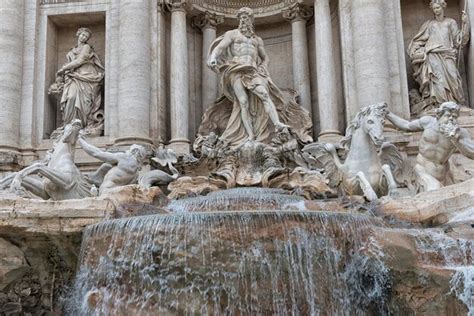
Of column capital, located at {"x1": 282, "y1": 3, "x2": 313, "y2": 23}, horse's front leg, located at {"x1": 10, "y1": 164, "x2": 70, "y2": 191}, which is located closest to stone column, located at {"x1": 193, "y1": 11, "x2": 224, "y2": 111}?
column capital, located at {"x1": 282, "y1": 3, "x2": 313, "y2": 23}

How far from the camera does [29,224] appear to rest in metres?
7.30

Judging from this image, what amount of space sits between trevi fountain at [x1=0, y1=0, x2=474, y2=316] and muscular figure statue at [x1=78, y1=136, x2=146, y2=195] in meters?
0.04

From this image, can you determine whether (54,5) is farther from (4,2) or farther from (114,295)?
(114,295)

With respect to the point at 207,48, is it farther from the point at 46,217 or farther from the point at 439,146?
the point at 46,217

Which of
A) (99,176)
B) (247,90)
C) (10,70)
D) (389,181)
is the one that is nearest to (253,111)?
(247,90)

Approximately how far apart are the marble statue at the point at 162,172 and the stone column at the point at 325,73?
3272mm

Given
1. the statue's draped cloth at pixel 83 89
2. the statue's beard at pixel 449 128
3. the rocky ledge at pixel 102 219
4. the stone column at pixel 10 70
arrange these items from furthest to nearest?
the statue's draped cloth at pixel 83 89 < the stone column at pixel 10 70 < the statue's beard at pixel 449 128 < the rocky ledge at pixel 102 219

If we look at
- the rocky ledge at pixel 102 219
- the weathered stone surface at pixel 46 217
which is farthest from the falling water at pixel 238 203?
the weathered stone surface at pixel 46 217

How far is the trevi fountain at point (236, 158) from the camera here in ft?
20.9

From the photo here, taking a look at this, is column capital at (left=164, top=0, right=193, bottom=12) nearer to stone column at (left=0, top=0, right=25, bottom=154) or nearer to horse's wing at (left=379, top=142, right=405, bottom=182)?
stone column at (left=0, top=0, right=25, bottom=154)

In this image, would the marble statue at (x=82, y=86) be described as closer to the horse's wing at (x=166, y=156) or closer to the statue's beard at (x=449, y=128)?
the horse's wing at (x=166, y=156)

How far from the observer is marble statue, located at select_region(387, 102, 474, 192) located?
8.68 m

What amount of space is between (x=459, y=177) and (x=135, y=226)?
6.41 meters

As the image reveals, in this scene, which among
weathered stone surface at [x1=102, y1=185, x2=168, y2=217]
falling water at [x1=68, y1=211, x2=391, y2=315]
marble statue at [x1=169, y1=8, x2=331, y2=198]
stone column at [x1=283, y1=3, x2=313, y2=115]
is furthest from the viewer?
stone column at [x1=283, y1=3, x2=313, y2=115]
